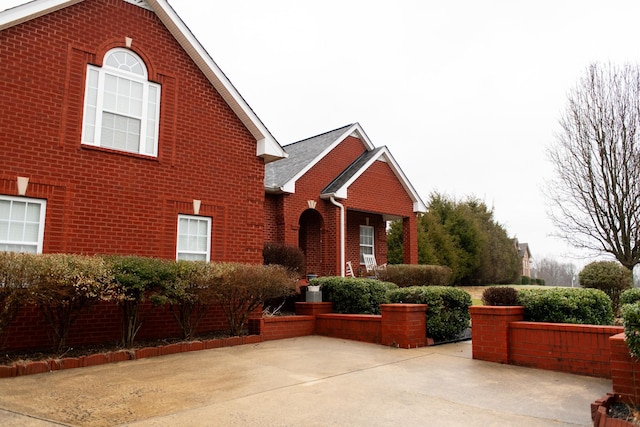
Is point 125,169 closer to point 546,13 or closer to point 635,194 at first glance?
point 546,13

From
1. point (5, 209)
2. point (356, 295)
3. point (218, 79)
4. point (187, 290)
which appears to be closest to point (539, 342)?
point (356, 295)

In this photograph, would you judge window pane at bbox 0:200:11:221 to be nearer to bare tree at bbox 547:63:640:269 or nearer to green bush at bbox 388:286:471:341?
green bush at bbox 388:286:471:341

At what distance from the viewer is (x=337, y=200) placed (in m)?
17.1

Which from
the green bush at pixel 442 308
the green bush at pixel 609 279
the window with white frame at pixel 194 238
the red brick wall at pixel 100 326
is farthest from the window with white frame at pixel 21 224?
the green bush at pixel 609 279

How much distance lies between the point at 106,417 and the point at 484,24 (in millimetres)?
13808

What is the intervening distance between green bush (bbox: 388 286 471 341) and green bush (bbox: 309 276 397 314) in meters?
1.09

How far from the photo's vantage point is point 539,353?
7.10m

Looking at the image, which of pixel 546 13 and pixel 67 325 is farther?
pixel 546 13

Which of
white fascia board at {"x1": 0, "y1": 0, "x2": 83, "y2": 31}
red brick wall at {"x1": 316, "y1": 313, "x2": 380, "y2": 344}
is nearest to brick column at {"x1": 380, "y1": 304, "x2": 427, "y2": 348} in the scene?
red brick wall at {"x1": 316, "y1": 313, "x2": 380, "y2": 344}

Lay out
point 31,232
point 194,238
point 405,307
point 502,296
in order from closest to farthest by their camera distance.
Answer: point 31,232
point 502,296
point 405,307
point 194,238

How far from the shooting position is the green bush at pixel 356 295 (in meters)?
A: 10.9

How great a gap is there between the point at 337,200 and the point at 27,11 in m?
11.1

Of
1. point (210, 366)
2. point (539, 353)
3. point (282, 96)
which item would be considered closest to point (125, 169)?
point (210, 366)

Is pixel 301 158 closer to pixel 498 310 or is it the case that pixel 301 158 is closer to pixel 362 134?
pixel 362 134
